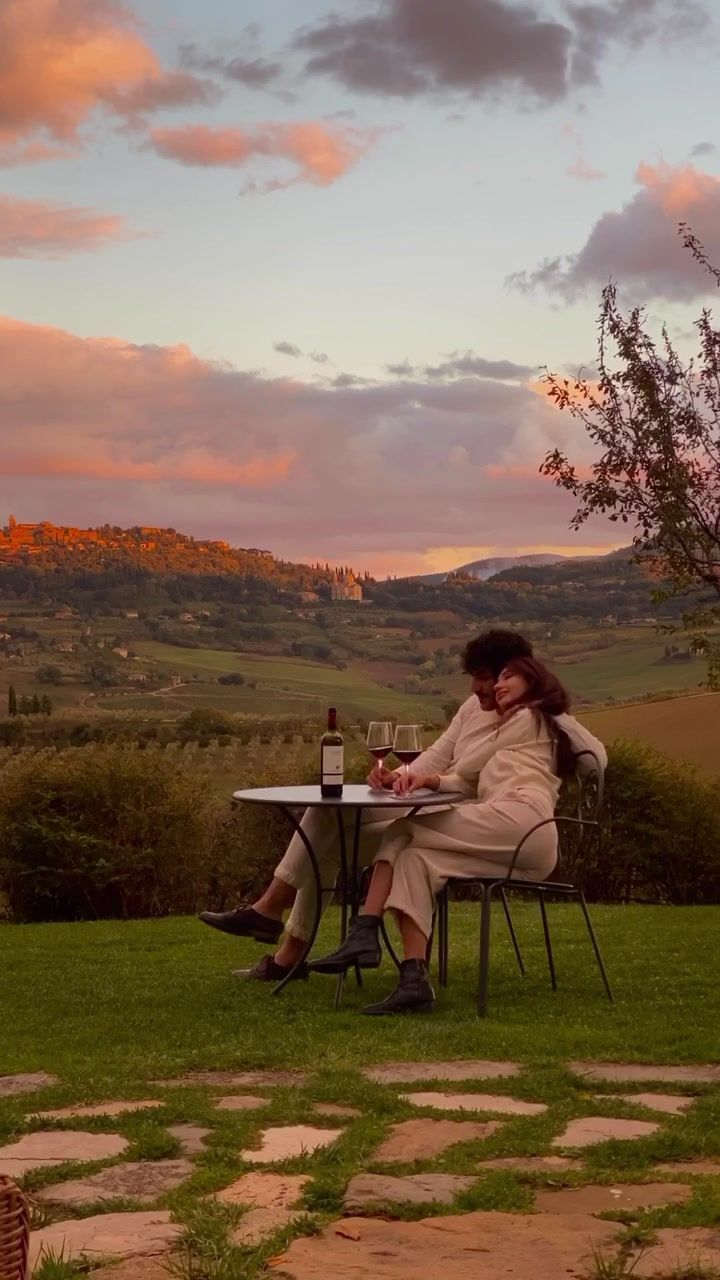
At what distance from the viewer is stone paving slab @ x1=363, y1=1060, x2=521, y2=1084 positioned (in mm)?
4246

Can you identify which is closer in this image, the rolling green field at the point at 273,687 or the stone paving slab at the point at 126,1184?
the stone paving slab at the point at 126,1184

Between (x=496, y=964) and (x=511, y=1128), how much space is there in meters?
3.49

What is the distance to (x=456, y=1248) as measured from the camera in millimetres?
2555

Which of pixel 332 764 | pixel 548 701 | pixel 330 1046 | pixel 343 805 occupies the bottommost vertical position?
pixel 330 1046

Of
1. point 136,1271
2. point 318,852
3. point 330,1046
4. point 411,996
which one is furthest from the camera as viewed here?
point 318,852

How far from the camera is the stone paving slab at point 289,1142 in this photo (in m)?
3.28

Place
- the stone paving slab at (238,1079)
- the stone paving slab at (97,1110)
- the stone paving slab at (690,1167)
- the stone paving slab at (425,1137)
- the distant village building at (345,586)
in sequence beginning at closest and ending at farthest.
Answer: the stone paving slab at (690,1167)
the stone paving slab at (425,1137)
the stone paving slab at (97,1110)
the stone paving slab at (238,1079)
the distant village building at (345,586)

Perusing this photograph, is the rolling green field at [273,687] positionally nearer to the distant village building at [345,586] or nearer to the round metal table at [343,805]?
the distant village building at [345,586]

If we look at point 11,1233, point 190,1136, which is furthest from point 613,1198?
point 11,1233

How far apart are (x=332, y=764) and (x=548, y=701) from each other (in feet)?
3.28

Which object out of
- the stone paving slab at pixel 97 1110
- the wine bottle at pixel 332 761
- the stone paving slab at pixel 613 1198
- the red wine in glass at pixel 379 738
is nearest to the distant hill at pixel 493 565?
the red wine in glass at pixel 379 738

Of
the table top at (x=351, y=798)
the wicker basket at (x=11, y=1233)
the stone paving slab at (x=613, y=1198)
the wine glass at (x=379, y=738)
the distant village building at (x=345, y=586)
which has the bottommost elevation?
the stone paving slab at (x=613, y=1198)

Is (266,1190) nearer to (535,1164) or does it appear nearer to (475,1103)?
(535,1164)

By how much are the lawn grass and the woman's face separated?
4.30 feet
